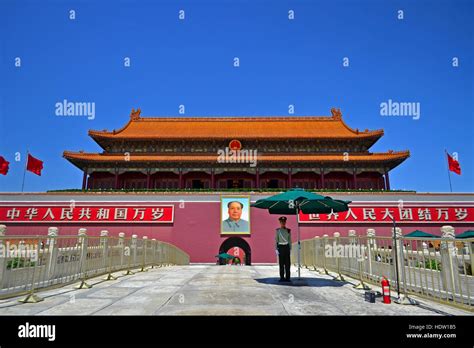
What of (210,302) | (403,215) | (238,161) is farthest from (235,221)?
(210,302)

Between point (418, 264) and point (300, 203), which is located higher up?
point (300, 203)

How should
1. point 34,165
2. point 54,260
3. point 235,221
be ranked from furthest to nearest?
point 34,165, point 235,221, point 54,260

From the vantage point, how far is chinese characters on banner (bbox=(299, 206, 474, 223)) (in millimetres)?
21500

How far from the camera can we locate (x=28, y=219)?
2184 cm

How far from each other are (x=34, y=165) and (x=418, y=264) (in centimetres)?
2649

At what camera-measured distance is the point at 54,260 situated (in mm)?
6414

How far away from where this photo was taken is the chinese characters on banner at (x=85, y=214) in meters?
21.9

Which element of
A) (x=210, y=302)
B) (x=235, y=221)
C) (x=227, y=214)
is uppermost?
(x=227, y=214)

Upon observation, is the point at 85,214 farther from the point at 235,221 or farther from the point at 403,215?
the point at 403,215

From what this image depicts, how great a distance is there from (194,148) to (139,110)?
9.46m

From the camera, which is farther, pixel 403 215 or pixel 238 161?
pixel 238 161

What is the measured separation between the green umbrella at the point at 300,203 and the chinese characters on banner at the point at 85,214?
15155mm

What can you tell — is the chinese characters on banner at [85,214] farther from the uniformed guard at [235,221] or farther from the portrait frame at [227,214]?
the uniformed guard at [235,221]
